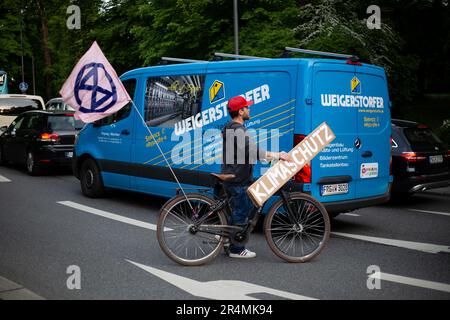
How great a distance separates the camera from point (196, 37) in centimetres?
1811

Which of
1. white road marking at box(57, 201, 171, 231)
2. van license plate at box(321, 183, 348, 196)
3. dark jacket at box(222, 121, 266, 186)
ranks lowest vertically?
white road marking at box(57, 201, 171, 231)

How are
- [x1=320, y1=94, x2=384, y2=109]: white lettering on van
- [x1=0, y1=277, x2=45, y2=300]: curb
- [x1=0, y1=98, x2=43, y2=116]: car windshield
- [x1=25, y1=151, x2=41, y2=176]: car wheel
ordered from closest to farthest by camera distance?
[x1=0, y1=277, x2=45, y2=300]: curb → [x1=320, y1=94, x2=384, y2=109]: white lettering on van → [x1=25, y1=151, x2=41, y2=176]: car wheel → [x1=0, y1=98, x2=43, y2=116]: car windshield

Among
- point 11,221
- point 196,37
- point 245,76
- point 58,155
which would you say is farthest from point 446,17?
point 11,221

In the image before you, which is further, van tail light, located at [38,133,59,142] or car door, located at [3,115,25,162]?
car door, located at [3,115,25,162]

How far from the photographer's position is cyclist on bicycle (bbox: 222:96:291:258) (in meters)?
5.58

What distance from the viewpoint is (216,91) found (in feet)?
23.9

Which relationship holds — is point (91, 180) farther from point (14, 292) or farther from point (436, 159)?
point (436, 159)

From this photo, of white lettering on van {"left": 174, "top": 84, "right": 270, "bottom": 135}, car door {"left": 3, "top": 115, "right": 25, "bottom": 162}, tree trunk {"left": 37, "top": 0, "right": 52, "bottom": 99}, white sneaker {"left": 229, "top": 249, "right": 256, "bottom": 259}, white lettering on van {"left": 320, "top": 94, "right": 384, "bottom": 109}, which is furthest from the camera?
tree trunk {"left": 37, "top": 0, "right": 52, "bottom": 99}

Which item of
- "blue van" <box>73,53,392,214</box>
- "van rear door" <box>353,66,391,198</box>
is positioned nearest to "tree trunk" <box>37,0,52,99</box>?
"blue van" <box>73,53,392,214</box>

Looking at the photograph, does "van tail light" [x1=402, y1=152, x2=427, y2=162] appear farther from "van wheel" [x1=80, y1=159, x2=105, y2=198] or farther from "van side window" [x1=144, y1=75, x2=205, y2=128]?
"van wheel" [x1=80, y1=159, x2=105, y2=198]

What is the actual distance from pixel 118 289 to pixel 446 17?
21.2 metres

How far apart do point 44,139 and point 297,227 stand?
8466 mm

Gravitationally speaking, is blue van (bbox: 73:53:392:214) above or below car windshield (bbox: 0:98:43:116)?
below
